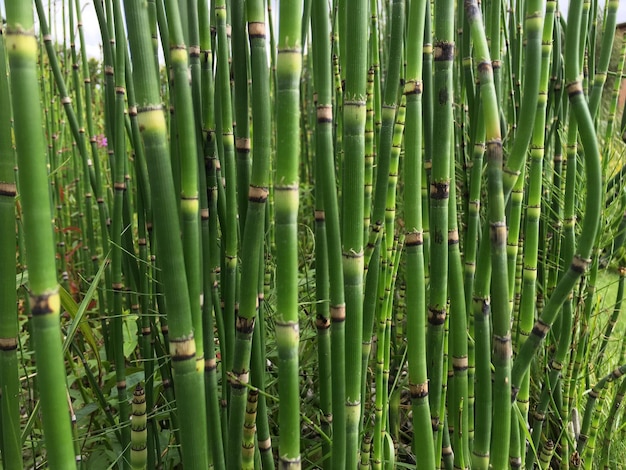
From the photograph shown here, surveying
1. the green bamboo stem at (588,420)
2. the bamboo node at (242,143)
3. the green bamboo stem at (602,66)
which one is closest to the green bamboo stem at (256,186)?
the bamboo node at (242,143)

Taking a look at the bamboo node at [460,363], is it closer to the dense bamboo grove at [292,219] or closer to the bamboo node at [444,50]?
the dense bamboo grove at [292,219]

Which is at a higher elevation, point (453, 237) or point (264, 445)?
point (453, 237)

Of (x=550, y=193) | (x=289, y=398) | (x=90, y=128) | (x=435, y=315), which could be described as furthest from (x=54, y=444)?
(x=550, y=193)

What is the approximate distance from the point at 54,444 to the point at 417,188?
1.28 ft

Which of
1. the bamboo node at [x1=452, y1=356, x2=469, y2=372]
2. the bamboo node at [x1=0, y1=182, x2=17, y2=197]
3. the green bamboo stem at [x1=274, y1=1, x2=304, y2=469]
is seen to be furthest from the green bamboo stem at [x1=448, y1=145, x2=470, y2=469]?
the bamboo node at [x1=0, y1=182, x2=17, y2=197]

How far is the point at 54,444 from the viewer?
1.31ft

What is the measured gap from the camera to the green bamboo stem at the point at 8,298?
47 cm

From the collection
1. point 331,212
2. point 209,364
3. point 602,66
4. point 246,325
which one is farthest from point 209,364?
point 602,66

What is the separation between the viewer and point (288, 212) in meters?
0.45

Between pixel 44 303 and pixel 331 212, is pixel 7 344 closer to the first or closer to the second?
pixel 44 303

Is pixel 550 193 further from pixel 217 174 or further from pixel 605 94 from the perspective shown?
pixel 605 94

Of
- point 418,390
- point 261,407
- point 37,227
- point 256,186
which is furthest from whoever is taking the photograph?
point 261,407

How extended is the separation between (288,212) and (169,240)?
0.10 metres

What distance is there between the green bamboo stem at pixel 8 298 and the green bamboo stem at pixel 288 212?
24 centimetres
